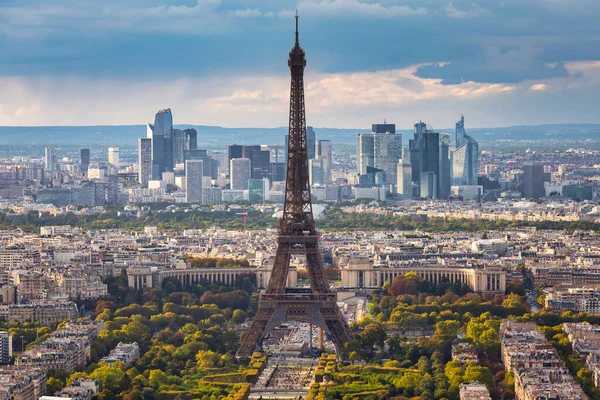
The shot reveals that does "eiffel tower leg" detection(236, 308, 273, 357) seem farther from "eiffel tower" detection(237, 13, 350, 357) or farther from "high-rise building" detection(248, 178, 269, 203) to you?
"high-rise building" detection(248, 178, 269, 203)

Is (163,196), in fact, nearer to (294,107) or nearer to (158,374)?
(294,107)

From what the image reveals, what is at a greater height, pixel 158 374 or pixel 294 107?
pixel 294 107

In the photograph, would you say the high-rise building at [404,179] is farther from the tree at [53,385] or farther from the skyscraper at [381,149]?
the tree at [53,385]

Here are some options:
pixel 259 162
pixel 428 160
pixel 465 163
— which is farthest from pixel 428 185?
pixel 259 162

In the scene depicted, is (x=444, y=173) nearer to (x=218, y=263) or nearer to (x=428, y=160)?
(x=428, y=160)

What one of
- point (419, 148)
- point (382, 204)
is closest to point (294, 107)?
point (382, 204)

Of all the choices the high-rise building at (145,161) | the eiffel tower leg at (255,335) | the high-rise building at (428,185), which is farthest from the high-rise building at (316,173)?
the eiffel tower leg at (255,335)
